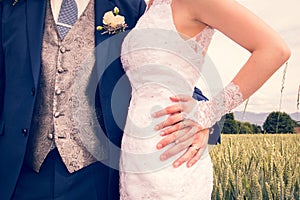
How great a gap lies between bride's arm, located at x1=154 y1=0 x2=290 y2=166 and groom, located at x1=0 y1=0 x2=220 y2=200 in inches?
14.3

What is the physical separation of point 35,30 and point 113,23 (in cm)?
30

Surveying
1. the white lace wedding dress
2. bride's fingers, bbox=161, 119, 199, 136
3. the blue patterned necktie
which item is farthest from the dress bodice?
the blue patterned necktie

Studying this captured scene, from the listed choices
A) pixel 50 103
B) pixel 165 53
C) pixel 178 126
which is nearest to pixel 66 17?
pixel 50 103

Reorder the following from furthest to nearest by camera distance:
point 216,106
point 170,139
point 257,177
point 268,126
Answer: point 268,126, point 257,177, point 216,106, point 170,139

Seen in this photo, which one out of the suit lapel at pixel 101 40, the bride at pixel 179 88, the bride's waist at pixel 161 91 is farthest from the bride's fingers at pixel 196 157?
the suit lapel at pixel 101 40

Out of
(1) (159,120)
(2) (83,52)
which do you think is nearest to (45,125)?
(2) (83,52)

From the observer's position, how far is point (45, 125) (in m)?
Result: 1.91

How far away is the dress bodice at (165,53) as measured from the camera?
1649 millimetres

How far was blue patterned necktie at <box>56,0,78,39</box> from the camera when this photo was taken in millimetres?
1921

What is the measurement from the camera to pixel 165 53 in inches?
A: 64.9

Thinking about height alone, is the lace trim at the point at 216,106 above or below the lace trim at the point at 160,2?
below

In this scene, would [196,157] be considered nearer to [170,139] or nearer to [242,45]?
[170,139]

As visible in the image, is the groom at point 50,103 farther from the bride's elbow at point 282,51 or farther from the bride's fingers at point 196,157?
the bride's elbow at point 282,51

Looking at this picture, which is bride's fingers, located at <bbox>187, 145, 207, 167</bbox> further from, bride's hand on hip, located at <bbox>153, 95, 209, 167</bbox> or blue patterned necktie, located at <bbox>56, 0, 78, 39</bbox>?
blue patterned necktie, located at <bbox>56, 0, 78, 39</bbox>
